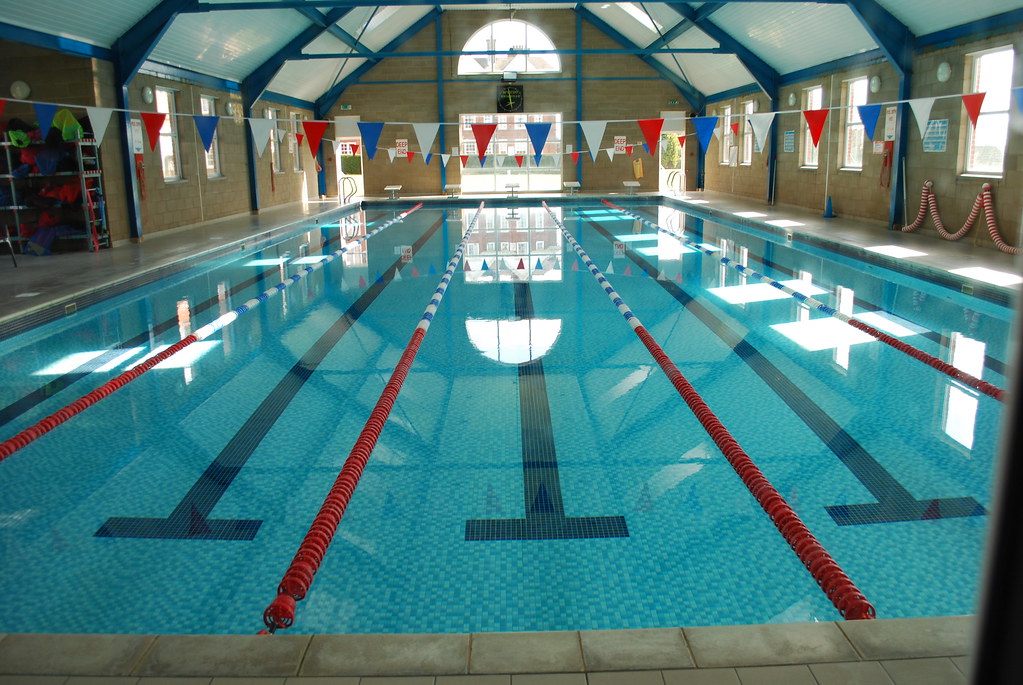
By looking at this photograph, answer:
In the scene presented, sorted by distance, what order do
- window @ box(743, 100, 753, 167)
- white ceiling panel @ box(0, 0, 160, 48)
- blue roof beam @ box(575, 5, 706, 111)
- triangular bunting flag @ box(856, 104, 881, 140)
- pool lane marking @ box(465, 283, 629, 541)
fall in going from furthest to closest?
blue roof beam @ box(575, 5, 706, 111) → window @ box(743, 100, 753, 167) → triangular bunting flag @ box(856, 104, 881, 140) → white ceiling panel @ box(0, 0, 160, 48) → pool lane marking @ box(465, 283, 629, 541)

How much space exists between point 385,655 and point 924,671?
124 centimetres

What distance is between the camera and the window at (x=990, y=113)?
9.05m

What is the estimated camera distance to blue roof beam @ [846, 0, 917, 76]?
34.2ft

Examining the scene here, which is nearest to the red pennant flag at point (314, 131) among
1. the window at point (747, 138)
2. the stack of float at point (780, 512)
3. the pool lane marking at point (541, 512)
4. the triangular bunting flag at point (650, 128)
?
the triangular bunting flag at point (650, 128)

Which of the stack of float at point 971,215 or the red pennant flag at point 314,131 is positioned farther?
the red pennant flag at point 314,131

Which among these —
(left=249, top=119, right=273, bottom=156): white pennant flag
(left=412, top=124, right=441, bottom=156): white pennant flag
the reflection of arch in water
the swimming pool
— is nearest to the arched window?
(left=412, top=124, right=441, bottom=156): white pennant flag

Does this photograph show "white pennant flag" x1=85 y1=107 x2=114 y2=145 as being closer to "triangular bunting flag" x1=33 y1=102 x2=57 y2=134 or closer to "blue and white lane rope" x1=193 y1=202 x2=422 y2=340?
"triangular bunting flag" x1=33 y1=102 x2=57 y2=134

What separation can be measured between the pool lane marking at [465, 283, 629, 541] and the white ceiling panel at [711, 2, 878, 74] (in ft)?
32.0

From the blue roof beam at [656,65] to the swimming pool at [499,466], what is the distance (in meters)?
14.4

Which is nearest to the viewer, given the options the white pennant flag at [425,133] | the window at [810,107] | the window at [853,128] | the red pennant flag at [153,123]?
the red pennant flag at [153,123]

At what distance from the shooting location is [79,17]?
932 centimetres

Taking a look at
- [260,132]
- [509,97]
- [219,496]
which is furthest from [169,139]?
[219,496]

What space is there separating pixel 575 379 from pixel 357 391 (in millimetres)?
1475

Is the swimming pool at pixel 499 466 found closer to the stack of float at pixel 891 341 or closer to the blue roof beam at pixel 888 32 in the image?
the stack of float at pixel 891 341
